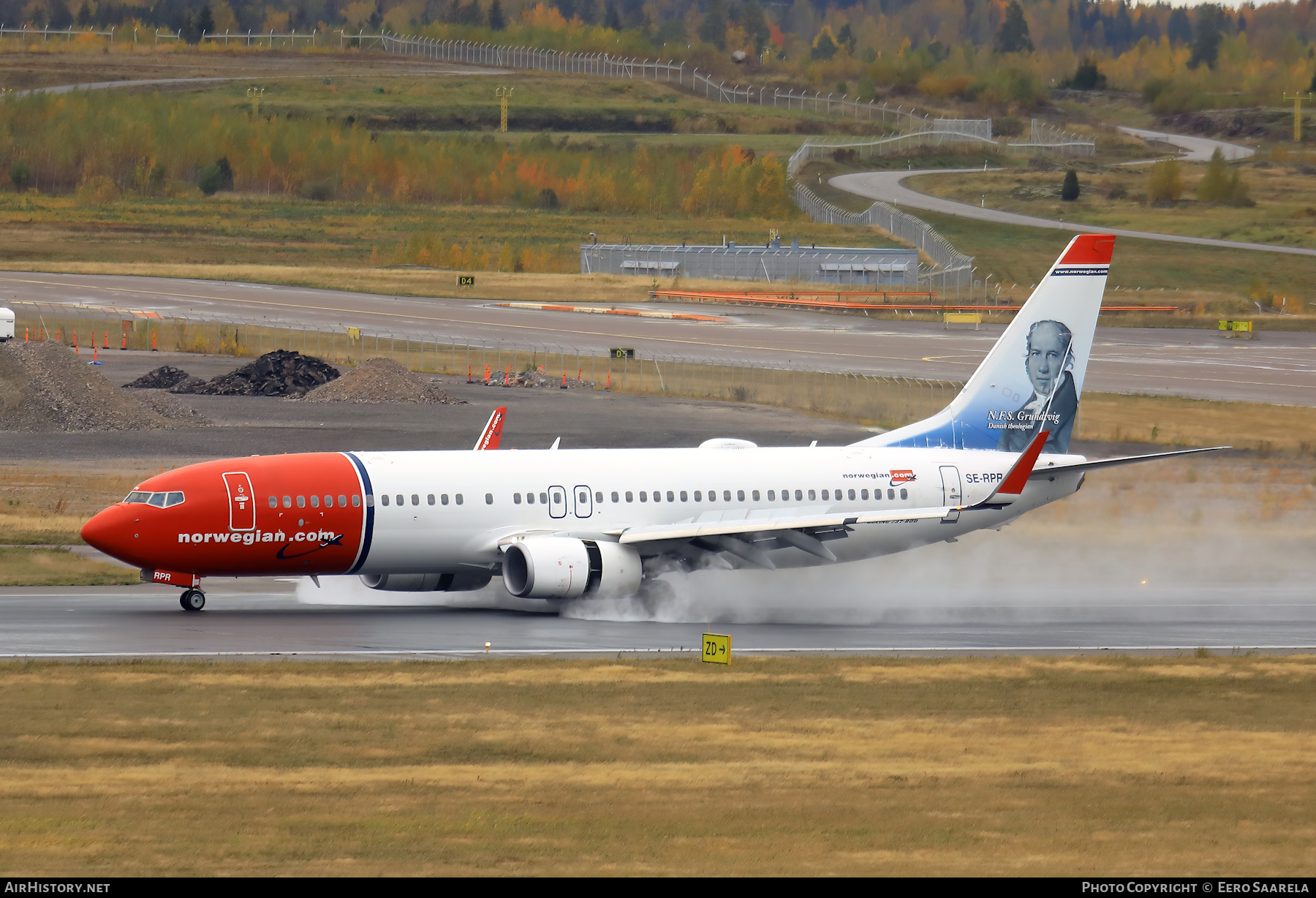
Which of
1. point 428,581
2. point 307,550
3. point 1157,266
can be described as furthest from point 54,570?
point 1157,266

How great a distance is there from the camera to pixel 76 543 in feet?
174

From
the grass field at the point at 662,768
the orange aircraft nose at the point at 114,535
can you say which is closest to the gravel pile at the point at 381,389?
the orange aircraft nose at the point at 114,535

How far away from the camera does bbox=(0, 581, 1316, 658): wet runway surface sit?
38.5m

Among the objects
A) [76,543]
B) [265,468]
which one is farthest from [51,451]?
[265,468]

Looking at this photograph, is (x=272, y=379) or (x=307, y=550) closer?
(x=307, y=550)

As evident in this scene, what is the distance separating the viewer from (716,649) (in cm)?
3609

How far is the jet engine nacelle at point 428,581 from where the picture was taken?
44.7 meters

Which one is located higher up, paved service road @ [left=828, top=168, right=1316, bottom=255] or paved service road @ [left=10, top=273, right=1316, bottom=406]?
paved service road @ [left=828, top=168, right=1316, bottom=255]

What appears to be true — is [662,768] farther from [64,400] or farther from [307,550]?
[64,400]

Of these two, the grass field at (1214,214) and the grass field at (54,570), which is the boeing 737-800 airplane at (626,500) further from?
the grass field at (1214,214)

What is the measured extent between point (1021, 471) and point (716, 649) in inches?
443

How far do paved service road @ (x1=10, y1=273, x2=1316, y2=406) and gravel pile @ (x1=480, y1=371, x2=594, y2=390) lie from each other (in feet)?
38.9

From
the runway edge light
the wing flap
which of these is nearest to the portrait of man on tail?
the wing flap

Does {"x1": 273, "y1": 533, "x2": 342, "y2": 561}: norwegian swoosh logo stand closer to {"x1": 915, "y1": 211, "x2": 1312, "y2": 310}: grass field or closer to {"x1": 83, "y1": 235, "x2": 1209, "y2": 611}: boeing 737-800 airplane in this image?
{"x1": 83, "y1": 235, "x2": 1209, "y2": 611}: boeing 737-800 airplane
